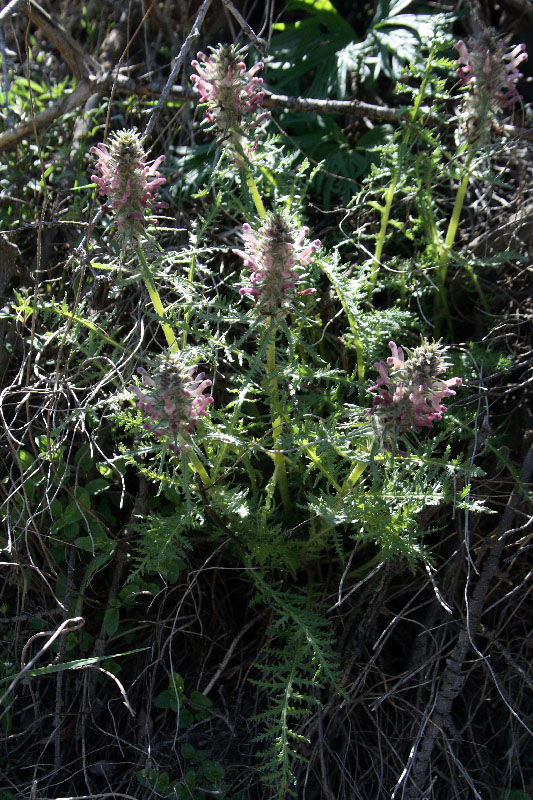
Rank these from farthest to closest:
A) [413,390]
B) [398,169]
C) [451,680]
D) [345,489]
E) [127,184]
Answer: [398,169], [451,680], [345,489], [127,184], [413,390]

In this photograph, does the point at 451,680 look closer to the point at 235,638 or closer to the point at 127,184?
the point at 235,638

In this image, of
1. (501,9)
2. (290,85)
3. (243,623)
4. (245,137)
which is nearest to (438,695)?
(243,623)

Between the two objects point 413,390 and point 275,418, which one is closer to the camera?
point 413,390

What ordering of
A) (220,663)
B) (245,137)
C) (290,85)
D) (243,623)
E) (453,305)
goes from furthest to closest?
(290,85) < (453,305) < (243,623) < (220,663) < (245,137)

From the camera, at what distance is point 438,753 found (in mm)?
2307

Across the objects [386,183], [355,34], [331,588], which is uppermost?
[355,34]

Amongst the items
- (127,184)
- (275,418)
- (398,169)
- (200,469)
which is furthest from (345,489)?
(398,169)

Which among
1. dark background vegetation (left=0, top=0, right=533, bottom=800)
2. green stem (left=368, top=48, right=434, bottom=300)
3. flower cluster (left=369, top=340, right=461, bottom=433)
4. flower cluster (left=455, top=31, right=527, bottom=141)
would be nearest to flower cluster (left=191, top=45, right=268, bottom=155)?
dark background vegetation (left=0, top=0, right=533, bottom=800)

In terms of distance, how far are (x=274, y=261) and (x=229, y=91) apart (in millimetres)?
642

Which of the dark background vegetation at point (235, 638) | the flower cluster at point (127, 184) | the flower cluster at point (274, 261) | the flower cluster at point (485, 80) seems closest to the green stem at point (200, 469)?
the dark background vegetation at point (235, 638)

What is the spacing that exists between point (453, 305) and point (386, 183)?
1.92ft

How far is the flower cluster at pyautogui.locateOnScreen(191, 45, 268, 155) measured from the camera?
6.86 feet

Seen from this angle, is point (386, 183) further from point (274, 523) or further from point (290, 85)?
point (274, 523)

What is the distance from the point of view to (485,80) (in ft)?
7.70
